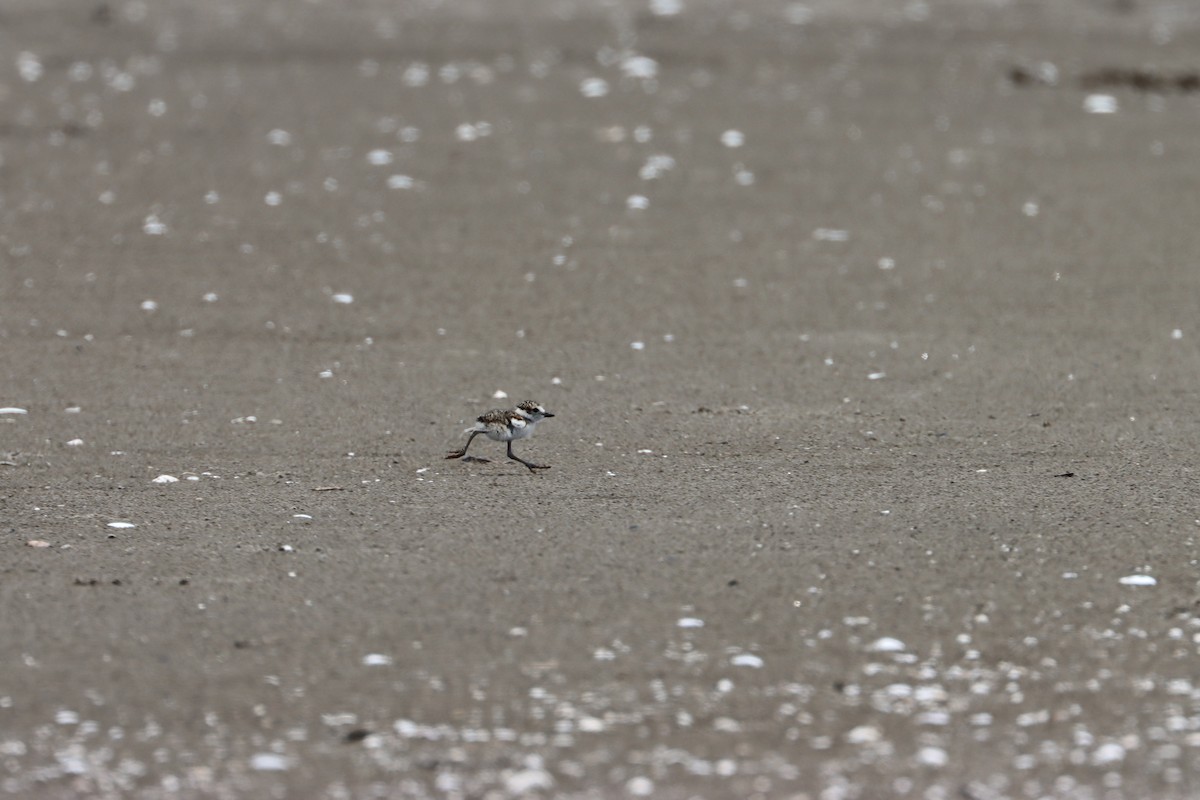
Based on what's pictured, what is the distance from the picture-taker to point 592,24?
17484mm

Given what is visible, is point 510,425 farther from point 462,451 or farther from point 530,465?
point 462,451

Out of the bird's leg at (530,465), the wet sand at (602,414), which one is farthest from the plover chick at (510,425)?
the wet sand at (602,414)

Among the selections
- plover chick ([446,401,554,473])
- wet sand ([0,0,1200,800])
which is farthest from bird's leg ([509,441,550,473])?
wet sand ([0,0,1200,800])

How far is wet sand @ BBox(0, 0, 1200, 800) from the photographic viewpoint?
16.5 feet

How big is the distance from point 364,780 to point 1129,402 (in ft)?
17.4

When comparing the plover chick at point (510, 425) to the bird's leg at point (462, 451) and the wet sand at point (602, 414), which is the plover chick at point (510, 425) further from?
the wet sand at point (602, 414)

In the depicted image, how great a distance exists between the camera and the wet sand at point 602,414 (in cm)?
504

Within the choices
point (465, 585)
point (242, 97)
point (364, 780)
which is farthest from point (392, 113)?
point (364, 780)

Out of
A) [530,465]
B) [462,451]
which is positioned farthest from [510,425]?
[462,451]

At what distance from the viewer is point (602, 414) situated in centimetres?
835

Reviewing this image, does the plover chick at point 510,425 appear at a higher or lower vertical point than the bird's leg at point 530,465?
higher

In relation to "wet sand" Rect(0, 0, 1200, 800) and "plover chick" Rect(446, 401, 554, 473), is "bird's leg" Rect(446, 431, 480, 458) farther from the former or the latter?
"wet sand" Rect(0, 0, 1200, 800)

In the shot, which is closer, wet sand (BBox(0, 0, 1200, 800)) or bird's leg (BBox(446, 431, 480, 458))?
wet sand (BBox(0, 0, 1200, 800))

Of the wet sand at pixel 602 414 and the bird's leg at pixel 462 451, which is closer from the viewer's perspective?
the wet sand at pixel 602 414
